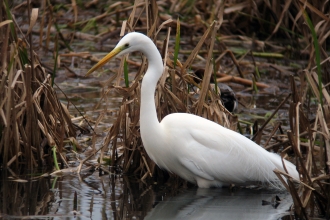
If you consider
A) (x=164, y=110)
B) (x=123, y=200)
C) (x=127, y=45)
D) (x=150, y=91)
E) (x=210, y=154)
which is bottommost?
(x=123, y=200)

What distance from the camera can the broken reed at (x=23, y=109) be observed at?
548cm

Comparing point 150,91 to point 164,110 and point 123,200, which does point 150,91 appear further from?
point 123,200

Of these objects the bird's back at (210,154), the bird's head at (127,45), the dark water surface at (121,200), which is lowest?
the dark water surface at (121,200)

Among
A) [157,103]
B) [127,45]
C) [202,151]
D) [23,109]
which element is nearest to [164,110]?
[157,103]

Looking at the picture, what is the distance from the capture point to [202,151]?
5.43 meters

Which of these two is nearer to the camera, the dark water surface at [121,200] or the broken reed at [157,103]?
the dark water surface at [121,200]

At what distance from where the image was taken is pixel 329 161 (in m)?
4.54

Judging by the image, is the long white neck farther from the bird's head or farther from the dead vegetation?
the dead vegetation

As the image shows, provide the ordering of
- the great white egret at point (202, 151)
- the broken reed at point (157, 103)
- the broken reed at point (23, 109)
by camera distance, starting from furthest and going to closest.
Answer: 1. the broken reed at point (157, 103)
2. the broken reed at point (23, 109)
3. the great white egret at point (202, 151)

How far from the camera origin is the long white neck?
5.22m

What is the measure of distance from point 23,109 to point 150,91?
119 centimetres

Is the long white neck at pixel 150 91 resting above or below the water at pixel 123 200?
above

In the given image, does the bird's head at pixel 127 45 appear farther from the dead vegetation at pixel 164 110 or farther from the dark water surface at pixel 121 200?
the dark water surface at pixel 121 200

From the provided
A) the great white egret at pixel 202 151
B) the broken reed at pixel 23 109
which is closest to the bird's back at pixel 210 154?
the great white egret at pixel 202 151
